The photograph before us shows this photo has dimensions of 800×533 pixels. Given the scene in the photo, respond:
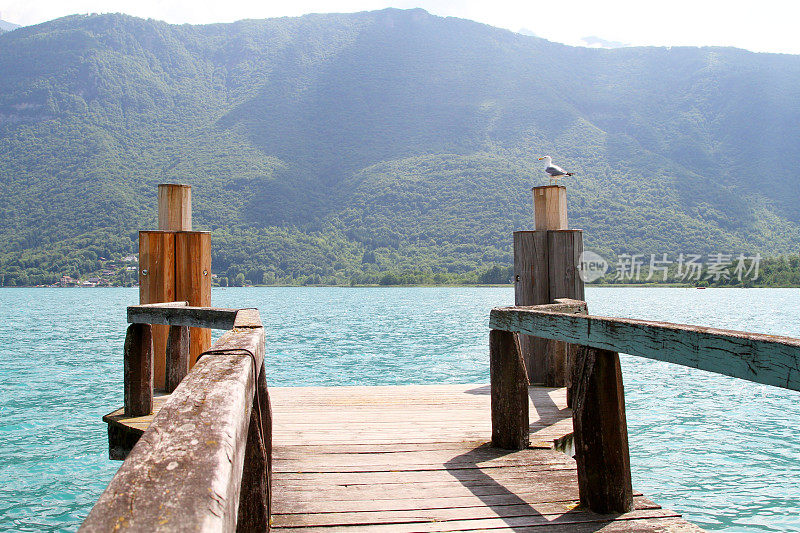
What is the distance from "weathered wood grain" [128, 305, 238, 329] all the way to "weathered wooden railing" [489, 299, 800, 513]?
62.9 inches

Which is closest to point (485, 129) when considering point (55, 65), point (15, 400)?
point (55, 65)

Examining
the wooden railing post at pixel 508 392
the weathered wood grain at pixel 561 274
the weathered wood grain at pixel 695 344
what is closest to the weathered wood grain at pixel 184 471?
the weathered wood grain at pixel 695 344

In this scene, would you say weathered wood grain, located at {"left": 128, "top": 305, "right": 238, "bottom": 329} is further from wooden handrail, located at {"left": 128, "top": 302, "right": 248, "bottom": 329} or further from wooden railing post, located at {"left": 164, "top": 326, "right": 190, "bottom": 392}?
wooden railing post, located at {"left": 164, "top": 326, "right": 190, "bottom": 392}

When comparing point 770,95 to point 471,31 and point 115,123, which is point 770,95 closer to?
point 471,31

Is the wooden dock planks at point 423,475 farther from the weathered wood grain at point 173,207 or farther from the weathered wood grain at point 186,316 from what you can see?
the weathered wood grain at point 173,207

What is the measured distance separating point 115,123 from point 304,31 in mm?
78468

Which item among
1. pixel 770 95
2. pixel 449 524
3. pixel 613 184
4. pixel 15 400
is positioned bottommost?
pixel 15 400

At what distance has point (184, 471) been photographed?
102 cm

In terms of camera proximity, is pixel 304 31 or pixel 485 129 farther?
pixel 304 31

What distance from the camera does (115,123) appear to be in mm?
129625

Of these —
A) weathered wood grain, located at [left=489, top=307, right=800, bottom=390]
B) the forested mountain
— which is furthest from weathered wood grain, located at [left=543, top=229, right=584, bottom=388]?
the forested mountain

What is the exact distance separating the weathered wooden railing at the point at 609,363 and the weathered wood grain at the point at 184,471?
1.47m

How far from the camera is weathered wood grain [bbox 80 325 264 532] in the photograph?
2.93 feet

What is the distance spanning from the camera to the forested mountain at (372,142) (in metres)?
98.8
